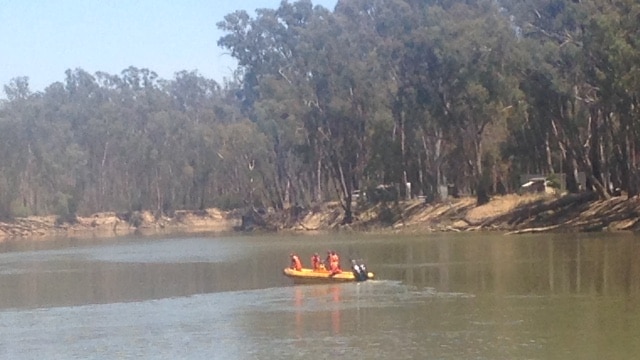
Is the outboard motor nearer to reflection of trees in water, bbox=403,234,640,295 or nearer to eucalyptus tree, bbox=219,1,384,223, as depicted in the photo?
reflection of trees in water, bbox=403,234,640,295

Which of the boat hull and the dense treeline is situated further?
the dense treeline

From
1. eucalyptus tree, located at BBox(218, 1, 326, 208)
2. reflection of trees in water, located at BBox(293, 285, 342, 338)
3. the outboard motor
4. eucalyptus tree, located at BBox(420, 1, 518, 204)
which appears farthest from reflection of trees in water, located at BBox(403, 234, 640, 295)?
eucalyptus tree, located at BBox(218, 1, 326, 208)

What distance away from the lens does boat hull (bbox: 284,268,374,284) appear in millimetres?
41903

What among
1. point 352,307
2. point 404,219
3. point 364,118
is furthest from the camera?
point 364,118

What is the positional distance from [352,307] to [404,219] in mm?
51547

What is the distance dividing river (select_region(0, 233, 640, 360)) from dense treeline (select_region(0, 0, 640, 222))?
11534 millimetres

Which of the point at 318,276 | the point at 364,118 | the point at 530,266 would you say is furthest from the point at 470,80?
the point at 318,276

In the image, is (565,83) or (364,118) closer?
(565,83)

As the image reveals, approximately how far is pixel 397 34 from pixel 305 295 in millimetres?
54134

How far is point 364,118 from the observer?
90.6 meters

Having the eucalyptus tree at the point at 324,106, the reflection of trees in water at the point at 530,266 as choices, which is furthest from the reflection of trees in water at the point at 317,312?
the eucalyptus tree at the point at 324,106

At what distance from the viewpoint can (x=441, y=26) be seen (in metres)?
77.9

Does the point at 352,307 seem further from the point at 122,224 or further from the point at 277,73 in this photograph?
the point at 122,224

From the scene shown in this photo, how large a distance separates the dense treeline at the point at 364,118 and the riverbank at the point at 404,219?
68.7 inches
